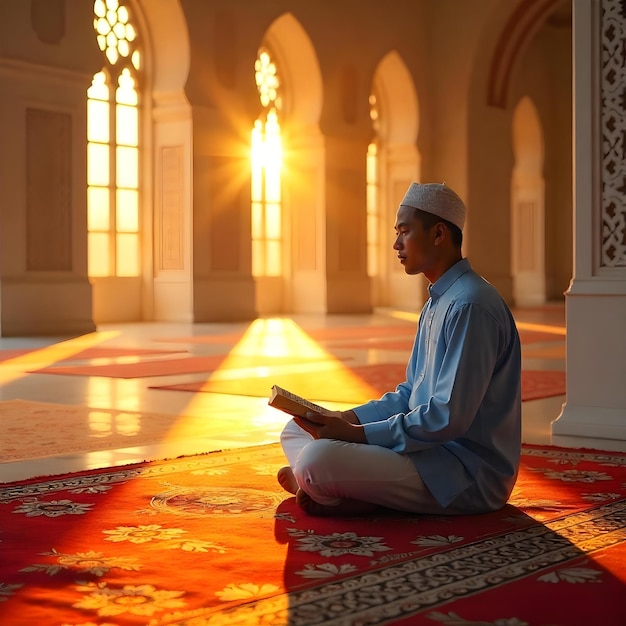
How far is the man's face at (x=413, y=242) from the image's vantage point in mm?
3252

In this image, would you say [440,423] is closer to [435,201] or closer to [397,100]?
[435,201]

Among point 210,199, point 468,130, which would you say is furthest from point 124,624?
point 468,130

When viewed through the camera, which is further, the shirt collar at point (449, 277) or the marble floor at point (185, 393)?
the marble floor at point (185, 393)

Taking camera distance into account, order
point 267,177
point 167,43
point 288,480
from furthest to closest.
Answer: point 267,177 < point 167,43 < point 288,480

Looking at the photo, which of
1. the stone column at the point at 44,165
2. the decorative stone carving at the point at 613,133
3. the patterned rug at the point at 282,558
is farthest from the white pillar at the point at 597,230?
the stone column at the point at 44,165

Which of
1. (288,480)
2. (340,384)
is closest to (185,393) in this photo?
(340,384)

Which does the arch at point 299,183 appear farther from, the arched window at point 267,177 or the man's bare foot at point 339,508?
the man's bare foot at point 339,508

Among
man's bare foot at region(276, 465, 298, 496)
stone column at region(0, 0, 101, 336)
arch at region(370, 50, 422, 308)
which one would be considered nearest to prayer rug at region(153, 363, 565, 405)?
man's bare foot at region(276, 465, 298, 496)

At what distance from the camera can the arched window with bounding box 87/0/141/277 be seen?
14.6 m

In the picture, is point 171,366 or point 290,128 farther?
point 290,128

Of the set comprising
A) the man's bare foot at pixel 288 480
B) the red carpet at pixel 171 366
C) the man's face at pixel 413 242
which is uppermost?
the man's face at pixel 413 242

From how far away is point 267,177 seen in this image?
17.4 meters

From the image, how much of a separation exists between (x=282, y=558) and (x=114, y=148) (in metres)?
12.6

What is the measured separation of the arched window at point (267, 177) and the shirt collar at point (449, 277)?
1387cm
